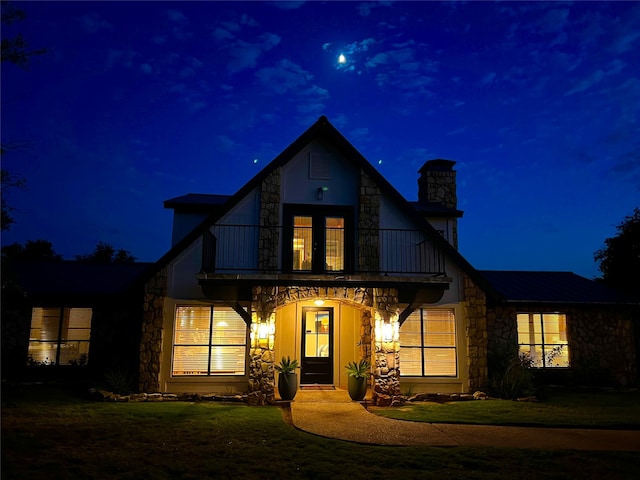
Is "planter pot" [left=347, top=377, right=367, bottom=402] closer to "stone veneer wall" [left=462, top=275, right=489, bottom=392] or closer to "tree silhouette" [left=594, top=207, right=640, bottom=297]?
"stone veneer wall" [left=462, top=275, right=489, bottom=392]

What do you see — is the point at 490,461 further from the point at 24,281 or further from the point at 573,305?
the point at 24,281

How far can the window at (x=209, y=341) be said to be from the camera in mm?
12680

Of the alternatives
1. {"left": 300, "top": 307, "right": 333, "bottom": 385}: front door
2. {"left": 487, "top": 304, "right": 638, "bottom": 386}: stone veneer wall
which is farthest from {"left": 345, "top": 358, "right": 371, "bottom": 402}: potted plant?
{"left": 487, "top": 304, "right": 638, "bottom": 386}: stone veneer wall

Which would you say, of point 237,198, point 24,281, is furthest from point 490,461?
point 24,281

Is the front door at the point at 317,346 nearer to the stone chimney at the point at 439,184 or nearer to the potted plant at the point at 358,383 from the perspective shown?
the potted plant at the point at 358,383

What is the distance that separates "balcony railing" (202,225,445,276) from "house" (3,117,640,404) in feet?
0.09

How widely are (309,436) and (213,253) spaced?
580cm

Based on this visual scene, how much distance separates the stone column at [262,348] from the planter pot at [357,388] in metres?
1.92

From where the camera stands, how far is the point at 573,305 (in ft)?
50.4

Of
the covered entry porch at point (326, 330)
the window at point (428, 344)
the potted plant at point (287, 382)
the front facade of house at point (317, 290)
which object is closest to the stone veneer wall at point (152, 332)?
the front facade of house at point (317, 290)

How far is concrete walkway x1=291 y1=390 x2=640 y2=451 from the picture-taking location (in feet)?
25.8

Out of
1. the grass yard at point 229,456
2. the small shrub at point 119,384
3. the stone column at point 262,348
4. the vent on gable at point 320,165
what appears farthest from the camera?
the vent on gable at point 320,165

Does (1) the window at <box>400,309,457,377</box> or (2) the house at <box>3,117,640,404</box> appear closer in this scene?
(2) the house at <box>3,117,640,404</box>

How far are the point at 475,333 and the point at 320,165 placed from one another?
20.4ft
